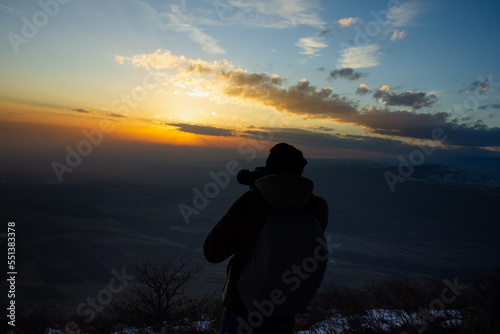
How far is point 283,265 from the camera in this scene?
1.37 metres

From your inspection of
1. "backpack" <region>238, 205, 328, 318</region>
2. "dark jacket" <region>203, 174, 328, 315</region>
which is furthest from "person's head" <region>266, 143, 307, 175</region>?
"backpack" <region>238, 205, 328, 318</region>

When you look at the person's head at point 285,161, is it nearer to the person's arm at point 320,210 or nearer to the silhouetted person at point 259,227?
the silhouetted person at point 259,227

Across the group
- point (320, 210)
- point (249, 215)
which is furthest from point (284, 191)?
point (320, 210)

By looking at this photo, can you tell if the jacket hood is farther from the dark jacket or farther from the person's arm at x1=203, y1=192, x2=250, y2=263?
the person's arm at x1=203, y1=192, x2=250, y2=263

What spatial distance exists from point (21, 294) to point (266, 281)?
2859 inches

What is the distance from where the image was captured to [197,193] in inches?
7470

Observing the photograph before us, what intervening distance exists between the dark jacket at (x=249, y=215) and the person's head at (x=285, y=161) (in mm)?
140

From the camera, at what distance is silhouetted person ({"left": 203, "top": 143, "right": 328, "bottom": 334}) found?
1423mm

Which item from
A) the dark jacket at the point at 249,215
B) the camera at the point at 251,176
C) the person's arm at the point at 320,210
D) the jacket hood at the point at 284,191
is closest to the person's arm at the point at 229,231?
the dark jacket at the point at 249,215

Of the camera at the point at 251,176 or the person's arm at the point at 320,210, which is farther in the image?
the camera at the point at 251,176

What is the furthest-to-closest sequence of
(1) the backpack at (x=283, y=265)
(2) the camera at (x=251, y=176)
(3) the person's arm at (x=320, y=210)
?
(2) the camera at (x=251, y=176) < (3) the person's arm at (x=320, y=210) < (1) the backpack at (x=283, y=265)

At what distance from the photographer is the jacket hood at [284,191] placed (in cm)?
141

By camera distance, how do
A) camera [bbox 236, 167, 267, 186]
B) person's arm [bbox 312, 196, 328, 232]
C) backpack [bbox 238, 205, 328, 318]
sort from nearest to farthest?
1. backpack [bbox 238, 205, 328, 318]
2. person's arm [bbox 312, 196, 328, 232]
3. camera [bbox 236, 167, 267, 186]

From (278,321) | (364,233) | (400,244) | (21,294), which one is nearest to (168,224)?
(21,294)
